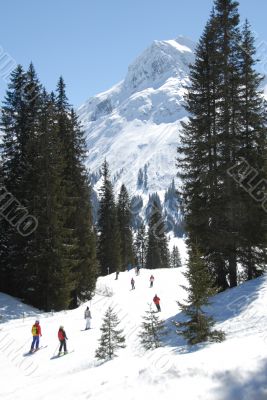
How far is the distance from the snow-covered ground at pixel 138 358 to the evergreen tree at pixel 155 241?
117ft

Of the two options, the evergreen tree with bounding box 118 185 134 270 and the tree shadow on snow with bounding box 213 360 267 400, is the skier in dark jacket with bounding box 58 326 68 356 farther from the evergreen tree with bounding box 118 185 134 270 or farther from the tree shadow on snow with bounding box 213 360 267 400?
the evergreen tree with bounding box 118 185 134 270

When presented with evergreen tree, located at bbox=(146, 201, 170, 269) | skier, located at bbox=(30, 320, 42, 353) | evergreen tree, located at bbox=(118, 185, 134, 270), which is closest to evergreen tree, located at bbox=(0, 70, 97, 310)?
skier, located at bbox=(30, 320, 42, 353)

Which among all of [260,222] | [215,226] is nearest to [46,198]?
[215,226]

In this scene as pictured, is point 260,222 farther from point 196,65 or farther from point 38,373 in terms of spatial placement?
point 38,373

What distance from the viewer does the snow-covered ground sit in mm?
8656

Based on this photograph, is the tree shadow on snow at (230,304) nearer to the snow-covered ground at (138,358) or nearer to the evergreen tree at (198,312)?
the snow-covered ground at (138,358)

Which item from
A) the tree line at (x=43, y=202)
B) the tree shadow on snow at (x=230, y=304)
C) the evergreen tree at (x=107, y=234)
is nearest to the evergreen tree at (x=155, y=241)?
the evergreen tree at (x=107, y=234)

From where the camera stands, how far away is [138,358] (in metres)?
13.7

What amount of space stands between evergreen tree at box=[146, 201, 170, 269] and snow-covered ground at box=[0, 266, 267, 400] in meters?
35.5

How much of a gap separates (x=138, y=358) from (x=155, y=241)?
6839 cm

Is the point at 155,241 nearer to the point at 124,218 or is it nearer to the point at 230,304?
the point at 124,218

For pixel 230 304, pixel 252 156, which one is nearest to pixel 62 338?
pixel 230 304

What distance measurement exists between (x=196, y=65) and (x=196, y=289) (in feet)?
52.6

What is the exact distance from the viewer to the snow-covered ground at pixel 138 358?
8.66 meters
